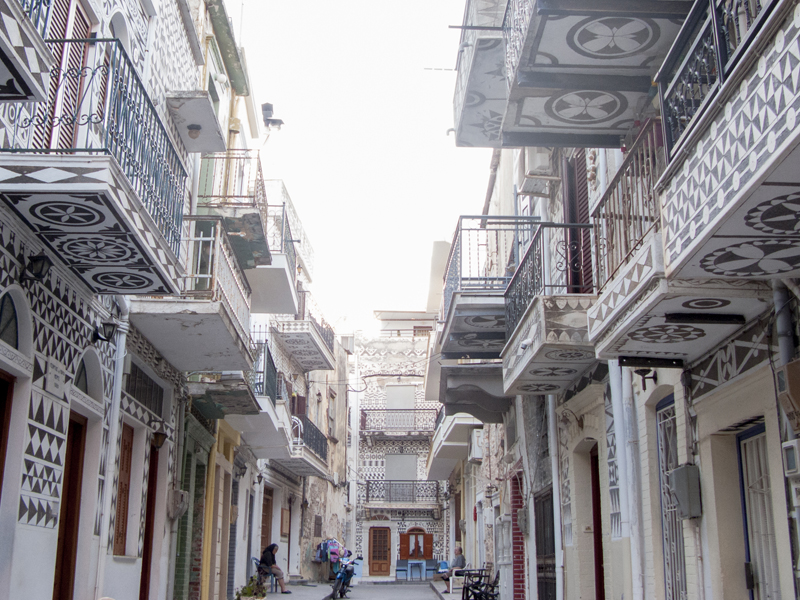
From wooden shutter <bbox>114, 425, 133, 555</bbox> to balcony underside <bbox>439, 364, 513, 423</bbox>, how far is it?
5739mm

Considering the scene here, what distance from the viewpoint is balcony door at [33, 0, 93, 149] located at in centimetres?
675

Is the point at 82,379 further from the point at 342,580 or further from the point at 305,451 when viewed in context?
the point at 342,580

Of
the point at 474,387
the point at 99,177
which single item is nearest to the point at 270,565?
the point at 474,387

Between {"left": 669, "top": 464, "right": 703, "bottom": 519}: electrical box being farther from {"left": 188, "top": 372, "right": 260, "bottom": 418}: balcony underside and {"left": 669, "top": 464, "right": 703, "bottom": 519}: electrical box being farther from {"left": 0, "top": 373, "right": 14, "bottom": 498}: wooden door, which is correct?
{"left": 188, "top": 372, "right": 260, "bottom": 418}: balcony underside

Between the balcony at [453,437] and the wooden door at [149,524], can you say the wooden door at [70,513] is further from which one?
the balcony at [453,437]

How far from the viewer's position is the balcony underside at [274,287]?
16.8m

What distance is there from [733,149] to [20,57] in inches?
152

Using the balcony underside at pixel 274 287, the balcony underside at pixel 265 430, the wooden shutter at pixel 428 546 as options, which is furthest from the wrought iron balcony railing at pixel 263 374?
the wooden shutter at pixel 428 546

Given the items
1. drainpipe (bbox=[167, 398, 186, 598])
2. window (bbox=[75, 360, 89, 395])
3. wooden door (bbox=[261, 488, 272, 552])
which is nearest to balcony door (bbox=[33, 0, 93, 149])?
window (bbox=[75, 360, 89, 395])

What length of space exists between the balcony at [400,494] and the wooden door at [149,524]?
2733 centimetres

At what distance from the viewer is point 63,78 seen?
7.27 metres

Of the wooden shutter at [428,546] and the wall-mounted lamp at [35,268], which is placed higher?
the wall-mounted lamp at [35,268]

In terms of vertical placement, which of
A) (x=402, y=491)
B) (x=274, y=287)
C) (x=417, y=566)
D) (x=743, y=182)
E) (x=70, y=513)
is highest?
(x=274, y=287)

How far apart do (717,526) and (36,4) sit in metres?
6.20
